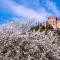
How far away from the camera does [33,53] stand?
10383 millimetres

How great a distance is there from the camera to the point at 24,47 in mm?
10320

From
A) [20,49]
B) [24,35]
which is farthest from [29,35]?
[20,49]

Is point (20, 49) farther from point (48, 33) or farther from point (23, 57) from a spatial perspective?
point (48, 33)


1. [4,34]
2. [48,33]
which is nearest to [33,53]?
[4,34]

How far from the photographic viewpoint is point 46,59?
10555mm

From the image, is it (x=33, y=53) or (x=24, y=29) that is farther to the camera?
(x=24, y=29)

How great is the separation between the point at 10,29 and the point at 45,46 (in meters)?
1.46

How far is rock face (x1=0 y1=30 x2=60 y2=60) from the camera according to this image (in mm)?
10140

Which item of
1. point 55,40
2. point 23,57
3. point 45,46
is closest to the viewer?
point 23,57

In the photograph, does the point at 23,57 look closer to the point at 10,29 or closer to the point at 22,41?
the point at 22,41

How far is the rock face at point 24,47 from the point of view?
10.1 meters

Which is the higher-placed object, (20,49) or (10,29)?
(10,29)

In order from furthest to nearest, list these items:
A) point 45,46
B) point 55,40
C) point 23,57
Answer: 1. point 55,40
2. point 45,46
3. point 23,57

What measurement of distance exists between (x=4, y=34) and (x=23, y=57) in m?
1.09
